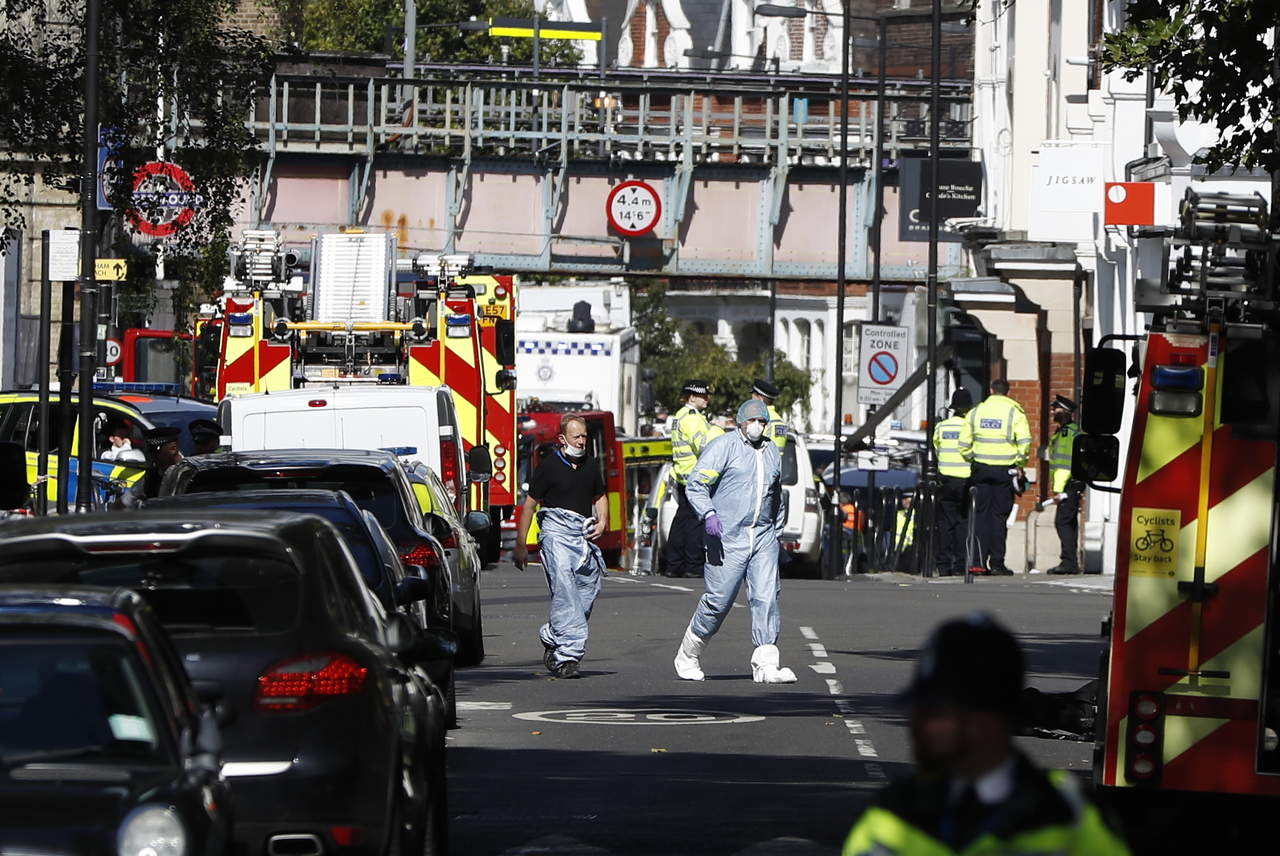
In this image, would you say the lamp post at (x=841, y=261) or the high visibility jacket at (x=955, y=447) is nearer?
the high visibility jacket at (x=955, y=447)

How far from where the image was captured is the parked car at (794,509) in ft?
99.9

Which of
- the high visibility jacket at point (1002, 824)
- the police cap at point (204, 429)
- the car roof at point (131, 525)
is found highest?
the police cap at point (204, 429)

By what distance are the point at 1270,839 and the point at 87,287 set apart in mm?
13818

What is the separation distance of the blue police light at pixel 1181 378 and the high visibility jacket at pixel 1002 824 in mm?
4658

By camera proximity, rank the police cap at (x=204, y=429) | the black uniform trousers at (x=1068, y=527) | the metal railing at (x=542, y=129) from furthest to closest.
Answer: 1. the metal railing at (x=542, y=129)
2. the black uniform trousers at (x=1068, y=527)
3. the police cap at (x=204, y=429)

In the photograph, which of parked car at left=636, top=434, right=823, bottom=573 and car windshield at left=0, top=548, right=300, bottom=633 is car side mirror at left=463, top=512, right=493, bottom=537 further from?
parked car at left=636, top=434, right=823, bottom=573

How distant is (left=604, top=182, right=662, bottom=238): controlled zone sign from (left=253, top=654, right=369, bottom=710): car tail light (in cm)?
3737

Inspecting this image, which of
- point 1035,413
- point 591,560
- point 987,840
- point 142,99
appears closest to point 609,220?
point 1035,413

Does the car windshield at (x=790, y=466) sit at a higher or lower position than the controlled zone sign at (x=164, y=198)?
lower

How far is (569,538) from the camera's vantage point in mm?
16859

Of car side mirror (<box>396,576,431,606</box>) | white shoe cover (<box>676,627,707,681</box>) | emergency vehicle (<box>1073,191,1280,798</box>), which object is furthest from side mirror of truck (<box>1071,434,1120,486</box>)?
white shoe cover (<box>676,627,707,681</box>)

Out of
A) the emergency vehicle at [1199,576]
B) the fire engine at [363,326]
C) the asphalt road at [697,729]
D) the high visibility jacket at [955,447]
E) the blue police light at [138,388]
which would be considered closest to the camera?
the emergency vehicle at [1199,576]

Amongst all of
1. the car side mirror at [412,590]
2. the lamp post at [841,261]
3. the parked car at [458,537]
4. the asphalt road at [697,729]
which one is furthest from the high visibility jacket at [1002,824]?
the lamp post at [841,261]

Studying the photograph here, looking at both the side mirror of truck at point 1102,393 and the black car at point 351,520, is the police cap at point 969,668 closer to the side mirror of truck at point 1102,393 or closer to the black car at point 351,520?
the side mirror of truck at point 1102,393
